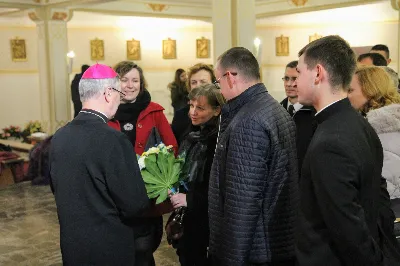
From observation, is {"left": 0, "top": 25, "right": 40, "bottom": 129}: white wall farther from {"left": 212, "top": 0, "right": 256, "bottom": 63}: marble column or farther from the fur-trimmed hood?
the fur-trimmed hood

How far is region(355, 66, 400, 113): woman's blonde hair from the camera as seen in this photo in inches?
140

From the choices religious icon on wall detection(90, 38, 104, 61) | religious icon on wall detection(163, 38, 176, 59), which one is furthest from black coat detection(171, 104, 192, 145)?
religious icon on wall detection(163, 38, 176, 59)

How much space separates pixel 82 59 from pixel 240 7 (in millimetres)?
10850

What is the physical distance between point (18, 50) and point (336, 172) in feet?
53.1

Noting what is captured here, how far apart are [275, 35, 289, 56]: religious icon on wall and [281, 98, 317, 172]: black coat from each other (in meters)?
14.3

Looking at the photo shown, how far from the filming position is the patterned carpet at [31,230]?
571 centimetres

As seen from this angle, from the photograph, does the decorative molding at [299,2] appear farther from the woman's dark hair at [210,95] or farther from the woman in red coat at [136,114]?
the woman's dark hair at [210,95]

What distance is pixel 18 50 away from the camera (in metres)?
16.7

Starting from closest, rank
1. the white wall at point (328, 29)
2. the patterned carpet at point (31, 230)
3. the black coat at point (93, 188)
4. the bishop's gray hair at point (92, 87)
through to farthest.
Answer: the black coat at point (93, 188)
the bishop's gray hair at point (92, 87)
the patterned carpet at point (31, 230)
the white wall at point (328, 29)

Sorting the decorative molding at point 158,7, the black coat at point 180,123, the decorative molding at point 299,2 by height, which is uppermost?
the decorative molding at point 158,7

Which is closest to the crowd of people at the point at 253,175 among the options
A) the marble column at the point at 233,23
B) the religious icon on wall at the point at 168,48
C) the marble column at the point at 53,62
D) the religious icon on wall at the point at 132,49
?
the marble column at the point at 233,23

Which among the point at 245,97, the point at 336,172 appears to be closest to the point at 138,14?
the point at 245,97

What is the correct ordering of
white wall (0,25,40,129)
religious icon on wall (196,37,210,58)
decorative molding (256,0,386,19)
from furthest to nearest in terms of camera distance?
1. religious icon on wall (196,37,210,58)
2. white wall (0,25,40,129)
3. decorative molding (256,0,386,19)

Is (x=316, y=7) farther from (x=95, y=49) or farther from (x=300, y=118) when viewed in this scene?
(x=300, y=118)
